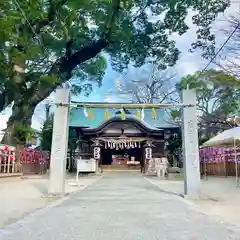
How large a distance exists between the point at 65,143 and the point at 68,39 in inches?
364

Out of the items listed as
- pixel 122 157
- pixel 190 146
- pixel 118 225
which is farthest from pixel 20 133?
pixel 122 157

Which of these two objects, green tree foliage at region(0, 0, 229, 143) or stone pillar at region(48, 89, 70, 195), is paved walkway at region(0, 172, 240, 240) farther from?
green tree foliage at region(0, 0, 229, 143)

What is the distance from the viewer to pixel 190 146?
31.7ft

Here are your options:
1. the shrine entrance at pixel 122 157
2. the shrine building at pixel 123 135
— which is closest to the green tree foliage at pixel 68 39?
the shrine building at pixel 123 135

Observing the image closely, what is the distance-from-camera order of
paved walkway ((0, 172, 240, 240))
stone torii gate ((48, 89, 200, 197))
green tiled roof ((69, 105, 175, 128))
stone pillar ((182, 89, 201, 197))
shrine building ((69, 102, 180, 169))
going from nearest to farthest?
paved walkway ((0, 172, 240, 240))
stone pillar ((182, 89, 201, 197))
stone torii gate ((48, 89, 200, 197))
shrine building ((69, 102, 180, 169))
green tiled roof ((69, 105, 175, 128))

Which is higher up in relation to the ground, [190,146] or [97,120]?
[97,120]

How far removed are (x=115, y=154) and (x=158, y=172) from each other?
12.9m

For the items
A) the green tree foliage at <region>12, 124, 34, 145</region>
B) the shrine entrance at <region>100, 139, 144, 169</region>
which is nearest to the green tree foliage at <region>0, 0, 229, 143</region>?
the green tree foliage at <region>12, 124, 34, 145</region>

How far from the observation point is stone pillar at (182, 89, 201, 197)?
9352mm

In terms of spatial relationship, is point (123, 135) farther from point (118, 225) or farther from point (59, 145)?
point (118, 225)

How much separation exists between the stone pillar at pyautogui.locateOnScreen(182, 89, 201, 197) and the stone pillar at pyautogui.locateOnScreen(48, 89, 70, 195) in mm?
3531

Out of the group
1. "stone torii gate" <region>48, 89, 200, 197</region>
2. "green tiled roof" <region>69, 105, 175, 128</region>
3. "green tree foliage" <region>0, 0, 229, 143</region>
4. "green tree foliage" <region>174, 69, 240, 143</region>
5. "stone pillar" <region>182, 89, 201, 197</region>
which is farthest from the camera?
"green tiled roof" <region>69, 105, 175, 128</region>

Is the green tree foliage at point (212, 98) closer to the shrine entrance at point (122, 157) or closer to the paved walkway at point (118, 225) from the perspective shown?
the shrine entrance at point (122, 157)

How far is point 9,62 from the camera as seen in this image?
14938 mm
